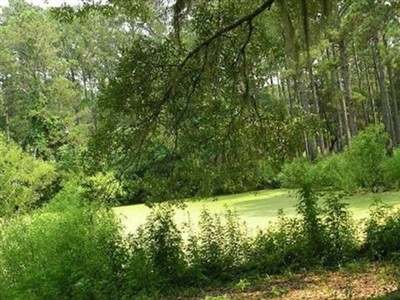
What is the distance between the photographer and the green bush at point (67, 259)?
5.97 m

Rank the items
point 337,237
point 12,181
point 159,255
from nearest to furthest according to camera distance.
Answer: point 337,237 < point 159,255 < point 12,181

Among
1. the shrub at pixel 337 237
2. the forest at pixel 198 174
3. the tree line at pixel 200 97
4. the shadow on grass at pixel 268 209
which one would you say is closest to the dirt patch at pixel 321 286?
the forest at pixel 198 174

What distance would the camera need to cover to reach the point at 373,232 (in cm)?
605

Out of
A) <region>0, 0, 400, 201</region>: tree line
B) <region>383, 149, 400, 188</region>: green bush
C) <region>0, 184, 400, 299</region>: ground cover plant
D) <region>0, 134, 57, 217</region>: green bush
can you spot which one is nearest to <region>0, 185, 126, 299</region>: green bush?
<region>0, 184, 400, 299</region>: ground cover plant

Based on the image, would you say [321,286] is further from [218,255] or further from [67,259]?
[67,259]

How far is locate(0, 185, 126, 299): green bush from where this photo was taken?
19.6ft

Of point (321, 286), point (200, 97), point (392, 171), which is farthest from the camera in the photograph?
point (392, 171)

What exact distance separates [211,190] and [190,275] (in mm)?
1151

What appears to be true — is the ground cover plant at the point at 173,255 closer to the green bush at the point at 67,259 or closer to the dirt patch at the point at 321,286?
the green bush at the point at 67,259

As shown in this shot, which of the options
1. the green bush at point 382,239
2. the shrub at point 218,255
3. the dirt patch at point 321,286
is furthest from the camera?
the shrub at point 218,255

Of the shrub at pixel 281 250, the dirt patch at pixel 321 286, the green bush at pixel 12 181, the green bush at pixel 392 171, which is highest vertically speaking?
the green bush at pixel 12 181

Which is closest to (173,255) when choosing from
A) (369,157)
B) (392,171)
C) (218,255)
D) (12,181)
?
(218,255)

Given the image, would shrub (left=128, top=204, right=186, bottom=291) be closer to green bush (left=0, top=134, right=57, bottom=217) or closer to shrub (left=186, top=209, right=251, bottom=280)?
shrub (left=186, top=209, right=251, bottom=280)

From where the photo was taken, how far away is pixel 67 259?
20.8 feet
